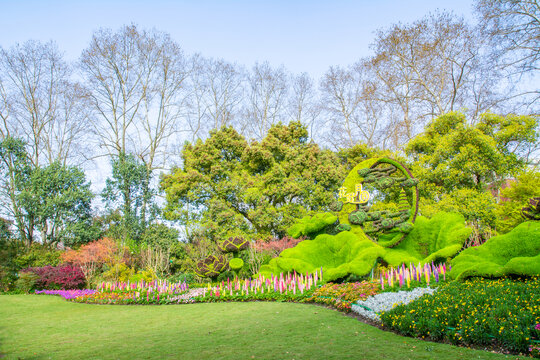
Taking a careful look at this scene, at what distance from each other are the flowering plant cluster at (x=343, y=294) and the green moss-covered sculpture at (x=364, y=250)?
1.44 feet

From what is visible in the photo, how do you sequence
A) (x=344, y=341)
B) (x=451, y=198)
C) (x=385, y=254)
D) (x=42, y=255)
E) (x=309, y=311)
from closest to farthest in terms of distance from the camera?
(x=344, y=341) → (x=309, y=311) → (x=385, y=254) → (x=451, y=198) → (x=42, y=255)

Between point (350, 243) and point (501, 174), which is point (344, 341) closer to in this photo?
point (350, 243)

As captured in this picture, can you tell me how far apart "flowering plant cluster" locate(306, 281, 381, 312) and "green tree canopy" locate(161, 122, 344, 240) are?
8957 mm

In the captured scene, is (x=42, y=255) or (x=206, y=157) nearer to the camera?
(x=42, y=255)

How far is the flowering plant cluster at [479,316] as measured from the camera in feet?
10.7

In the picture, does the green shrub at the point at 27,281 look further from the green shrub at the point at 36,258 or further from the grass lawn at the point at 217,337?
the grass lawn at the point at 217,337

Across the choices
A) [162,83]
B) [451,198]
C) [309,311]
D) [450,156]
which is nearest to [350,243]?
[309,311]

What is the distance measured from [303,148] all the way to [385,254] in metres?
10.4

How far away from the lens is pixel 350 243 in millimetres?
8555

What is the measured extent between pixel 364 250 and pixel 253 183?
30.7ft

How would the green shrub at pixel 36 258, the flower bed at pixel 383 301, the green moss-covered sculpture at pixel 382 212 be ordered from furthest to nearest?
the green shrub at pixel 36 258 < the green moss-covered sculpture at pixel 382 212 < the flower bed at pixel 383 301

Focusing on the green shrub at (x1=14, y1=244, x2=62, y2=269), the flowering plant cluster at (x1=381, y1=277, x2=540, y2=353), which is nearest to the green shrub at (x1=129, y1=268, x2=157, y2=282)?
the green shrub at (x1=14, y1=244, x2=62, y2=269)

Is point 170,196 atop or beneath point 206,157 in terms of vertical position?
beneath

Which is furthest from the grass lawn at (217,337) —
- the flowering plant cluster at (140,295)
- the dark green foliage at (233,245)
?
the dark green foliage at (233,245)
